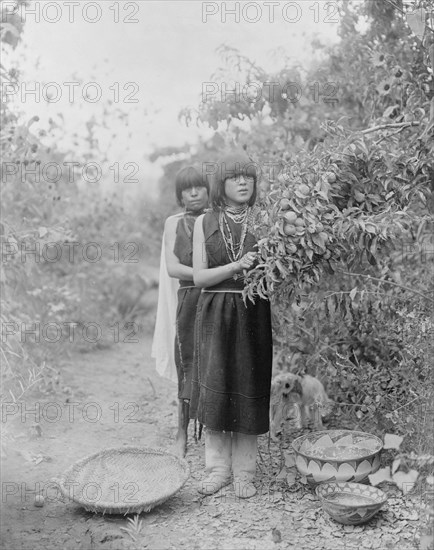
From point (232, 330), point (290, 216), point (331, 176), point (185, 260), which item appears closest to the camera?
point (290, 216)

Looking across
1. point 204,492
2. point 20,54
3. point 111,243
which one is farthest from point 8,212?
point 204,492

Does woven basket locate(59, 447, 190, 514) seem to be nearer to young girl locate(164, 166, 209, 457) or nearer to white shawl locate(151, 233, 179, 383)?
young girl locate(164, 166, 209, 457)

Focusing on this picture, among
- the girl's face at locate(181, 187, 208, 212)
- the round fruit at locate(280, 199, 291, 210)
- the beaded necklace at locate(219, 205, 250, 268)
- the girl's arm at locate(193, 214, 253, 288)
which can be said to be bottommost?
the girl's arm at locate(193, 214, 253, 288)

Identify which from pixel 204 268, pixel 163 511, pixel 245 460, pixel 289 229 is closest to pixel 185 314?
pixel 204 268

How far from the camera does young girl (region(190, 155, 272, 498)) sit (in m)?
3.36

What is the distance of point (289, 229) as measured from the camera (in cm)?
284

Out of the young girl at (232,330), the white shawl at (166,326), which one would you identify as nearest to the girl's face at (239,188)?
the young girl at (232,330)

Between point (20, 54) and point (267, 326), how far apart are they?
341 centimetres

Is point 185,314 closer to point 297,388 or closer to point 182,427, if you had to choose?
point 182,427

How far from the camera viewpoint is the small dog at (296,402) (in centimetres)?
421

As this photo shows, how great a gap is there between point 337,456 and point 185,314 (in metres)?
1.18

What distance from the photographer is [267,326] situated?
3434 mm

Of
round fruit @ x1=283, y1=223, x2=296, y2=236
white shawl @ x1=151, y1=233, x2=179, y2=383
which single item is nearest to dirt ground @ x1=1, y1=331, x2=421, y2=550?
white shawl @ x1=151, y1=233, x2=179, y2=383

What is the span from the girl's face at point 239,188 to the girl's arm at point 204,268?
225 mm
